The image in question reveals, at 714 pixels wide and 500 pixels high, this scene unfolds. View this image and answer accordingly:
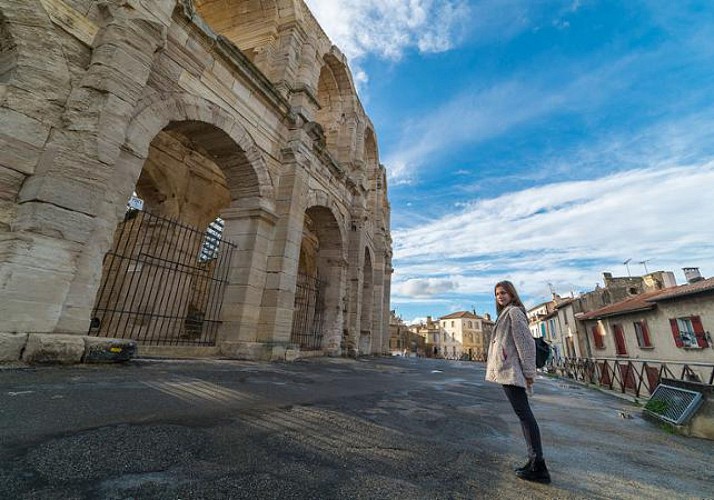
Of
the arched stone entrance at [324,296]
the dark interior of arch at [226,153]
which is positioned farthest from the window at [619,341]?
the dark interior of arch at [226,153]

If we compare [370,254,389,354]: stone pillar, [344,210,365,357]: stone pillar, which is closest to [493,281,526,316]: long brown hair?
[344,210,365,357]: stone pillar

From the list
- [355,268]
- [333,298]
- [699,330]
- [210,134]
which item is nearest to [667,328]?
[699,330]

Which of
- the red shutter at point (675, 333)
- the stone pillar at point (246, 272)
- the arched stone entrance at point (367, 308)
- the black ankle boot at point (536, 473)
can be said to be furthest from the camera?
the arched stone entrance at point (367, 308)

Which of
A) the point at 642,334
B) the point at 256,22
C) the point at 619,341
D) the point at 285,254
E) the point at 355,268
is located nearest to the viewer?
the point at 285,254

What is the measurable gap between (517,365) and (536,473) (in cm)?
64

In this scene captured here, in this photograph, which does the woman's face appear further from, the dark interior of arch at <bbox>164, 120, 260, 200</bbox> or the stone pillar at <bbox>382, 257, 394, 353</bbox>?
the stone pillar at <bbox>382, 257, 394, 353</bbox>

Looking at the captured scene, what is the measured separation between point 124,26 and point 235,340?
5578 mm

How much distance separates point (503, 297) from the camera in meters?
2.58

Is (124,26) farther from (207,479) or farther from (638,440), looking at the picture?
(638,440)

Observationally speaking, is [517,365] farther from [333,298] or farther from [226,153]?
[333,298]

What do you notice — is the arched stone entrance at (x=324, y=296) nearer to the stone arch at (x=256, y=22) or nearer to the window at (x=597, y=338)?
the stone arch at (x=256, y=22)

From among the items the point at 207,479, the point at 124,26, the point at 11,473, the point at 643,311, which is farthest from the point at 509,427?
the point at 643,311

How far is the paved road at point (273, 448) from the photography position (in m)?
1.47

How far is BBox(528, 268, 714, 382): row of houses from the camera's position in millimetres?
10945
